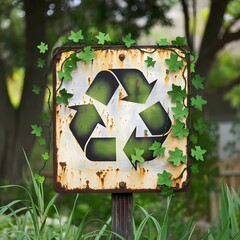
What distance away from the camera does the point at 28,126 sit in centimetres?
1062

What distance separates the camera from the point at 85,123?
425cm

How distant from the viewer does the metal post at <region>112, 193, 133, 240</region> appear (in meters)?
4.30

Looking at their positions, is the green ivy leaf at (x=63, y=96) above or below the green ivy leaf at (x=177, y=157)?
above

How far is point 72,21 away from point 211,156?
286 cm

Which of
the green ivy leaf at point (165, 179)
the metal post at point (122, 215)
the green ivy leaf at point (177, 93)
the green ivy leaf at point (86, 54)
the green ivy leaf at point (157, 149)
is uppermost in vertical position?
the green ivy leaf at point (86, 54)

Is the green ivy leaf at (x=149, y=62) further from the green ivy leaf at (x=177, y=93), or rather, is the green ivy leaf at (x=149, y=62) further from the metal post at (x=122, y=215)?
the metal post at (x=122, y=215)

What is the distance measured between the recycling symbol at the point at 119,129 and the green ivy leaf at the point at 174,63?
13cm

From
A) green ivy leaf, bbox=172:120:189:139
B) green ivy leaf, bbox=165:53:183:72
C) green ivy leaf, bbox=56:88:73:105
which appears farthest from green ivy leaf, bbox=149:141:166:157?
green ivy leaf, bbox=56:88:73:105

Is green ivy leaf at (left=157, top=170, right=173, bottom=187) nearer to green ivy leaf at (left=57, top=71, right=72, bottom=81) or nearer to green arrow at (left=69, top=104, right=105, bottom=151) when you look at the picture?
green arrow at (left=69, top=104, right=105, bottom=151)

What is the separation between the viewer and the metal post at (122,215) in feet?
14.1

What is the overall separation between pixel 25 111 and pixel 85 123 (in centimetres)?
646

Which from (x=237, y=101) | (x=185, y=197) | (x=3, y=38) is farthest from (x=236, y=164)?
(x=237, y=101)

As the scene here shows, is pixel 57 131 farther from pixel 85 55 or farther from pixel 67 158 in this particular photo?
pixel 85 55

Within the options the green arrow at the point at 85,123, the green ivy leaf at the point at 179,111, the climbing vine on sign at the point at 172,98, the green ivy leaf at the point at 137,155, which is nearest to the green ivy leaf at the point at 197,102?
the climbing vine on sign at the point at 172,98
